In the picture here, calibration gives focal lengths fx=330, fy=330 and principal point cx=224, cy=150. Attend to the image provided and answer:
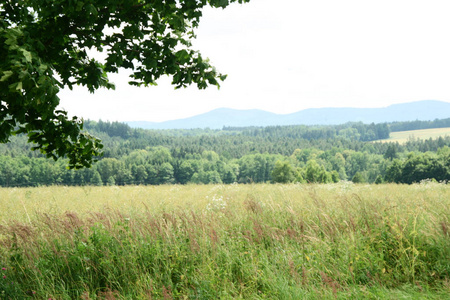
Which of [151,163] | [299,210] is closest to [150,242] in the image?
[299,210]

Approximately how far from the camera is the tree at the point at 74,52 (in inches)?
150

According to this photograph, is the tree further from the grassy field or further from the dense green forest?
the dense green forest

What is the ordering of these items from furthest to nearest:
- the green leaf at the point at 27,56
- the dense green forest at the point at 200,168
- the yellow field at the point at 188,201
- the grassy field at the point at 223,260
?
the dense green forest at the point at 200,168 → the yellow field at the point at 188,201 → the grassy field at the point at 223,260 → the green leaf at the point at 27,56

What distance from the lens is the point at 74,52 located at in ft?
19.5

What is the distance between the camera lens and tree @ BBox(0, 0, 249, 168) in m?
3.80

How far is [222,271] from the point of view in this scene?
4785mm

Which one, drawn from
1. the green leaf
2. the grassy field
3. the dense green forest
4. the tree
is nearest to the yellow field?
the grassy field

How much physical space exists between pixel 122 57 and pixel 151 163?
466 feet

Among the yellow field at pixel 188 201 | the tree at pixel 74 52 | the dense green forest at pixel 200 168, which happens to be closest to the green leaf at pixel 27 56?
the tree at pixel 74 52

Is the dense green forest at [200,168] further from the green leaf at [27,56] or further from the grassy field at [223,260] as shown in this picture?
the green leaf at [27,56]

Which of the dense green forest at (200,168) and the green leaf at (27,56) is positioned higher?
the green leaf at (27,56)

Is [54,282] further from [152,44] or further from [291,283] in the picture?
[152,44]

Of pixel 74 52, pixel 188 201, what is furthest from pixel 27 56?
pixel 188 201

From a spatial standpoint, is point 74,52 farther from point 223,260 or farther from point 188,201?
point 188,201
